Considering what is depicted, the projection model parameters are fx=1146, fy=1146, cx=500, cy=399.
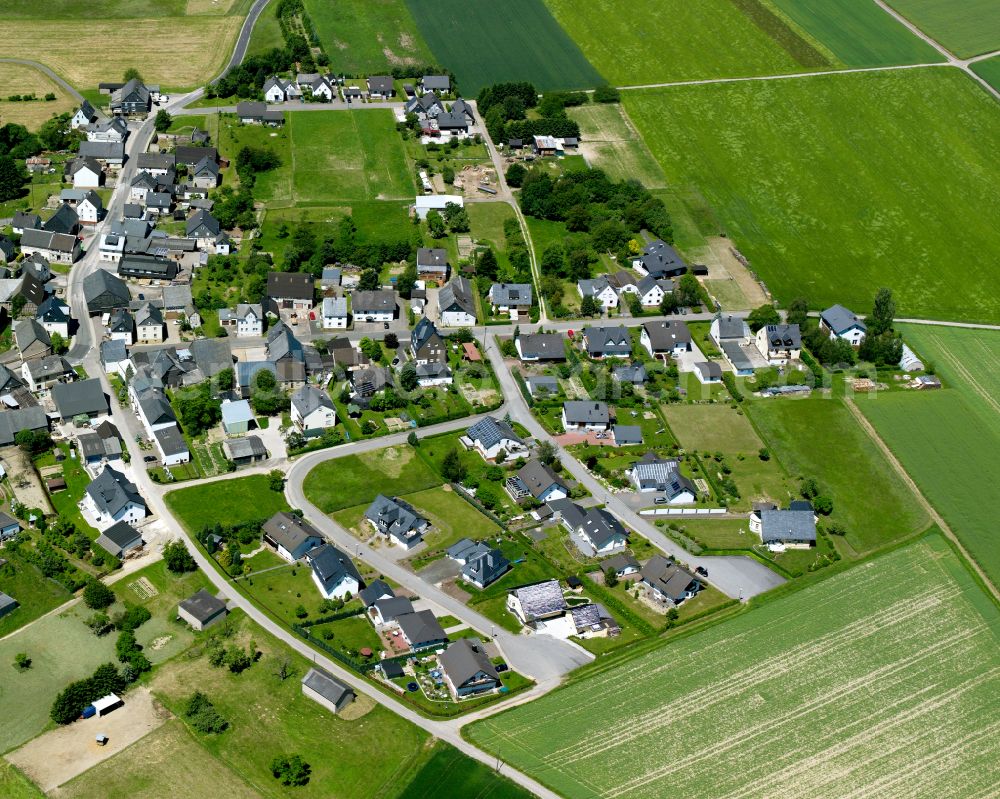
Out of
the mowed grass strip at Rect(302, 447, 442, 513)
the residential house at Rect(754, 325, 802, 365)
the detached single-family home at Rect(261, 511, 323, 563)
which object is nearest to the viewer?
the detached single-family home at Rect(261, 511, 323, 563)

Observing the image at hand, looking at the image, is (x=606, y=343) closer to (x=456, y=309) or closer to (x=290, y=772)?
(x=456, y=309)

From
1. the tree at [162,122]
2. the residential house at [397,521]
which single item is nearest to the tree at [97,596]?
Result: the residential house at [397,521]

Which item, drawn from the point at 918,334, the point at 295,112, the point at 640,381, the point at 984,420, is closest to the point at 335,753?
the point at 640,381

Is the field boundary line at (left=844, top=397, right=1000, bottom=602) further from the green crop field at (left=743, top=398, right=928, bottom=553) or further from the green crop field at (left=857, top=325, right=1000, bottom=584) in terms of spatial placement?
the green crop field at (left=743, top=398, right=928, bottom=553)

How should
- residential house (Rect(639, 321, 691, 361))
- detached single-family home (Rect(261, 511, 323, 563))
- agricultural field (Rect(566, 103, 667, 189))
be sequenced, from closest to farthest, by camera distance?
detached single-family home (Rect(261, 511, 323, 563))
residential house (Rect(639, 321, 691, 361))
agricultural field (Rect(566, 103, 667, 189))

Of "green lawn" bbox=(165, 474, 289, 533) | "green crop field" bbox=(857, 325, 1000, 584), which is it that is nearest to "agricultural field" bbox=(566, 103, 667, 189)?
"green crop field" bbox=(857, 325, 1000, 584)

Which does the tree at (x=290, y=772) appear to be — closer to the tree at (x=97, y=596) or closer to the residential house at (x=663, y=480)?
the tree at (x=97, y=596)

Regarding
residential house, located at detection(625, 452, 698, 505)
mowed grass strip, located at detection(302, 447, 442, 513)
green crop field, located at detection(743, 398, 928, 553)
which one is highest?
residential house, located at detection(625, 452, 698, 505)

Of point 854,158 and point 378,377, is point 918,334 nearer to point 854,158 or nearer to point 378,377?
point 854,158
